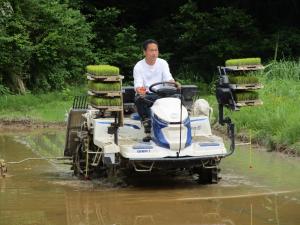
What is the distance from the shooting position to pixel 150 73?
10750mm

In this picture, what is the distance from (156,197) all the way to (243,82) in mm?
2028

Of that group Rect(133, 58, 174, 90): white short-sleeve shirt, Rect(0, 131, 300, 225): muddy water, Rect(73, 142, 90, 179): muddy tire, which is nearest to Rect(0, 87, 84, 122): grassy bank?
Rect(0, 131, 300, 225): muddy water

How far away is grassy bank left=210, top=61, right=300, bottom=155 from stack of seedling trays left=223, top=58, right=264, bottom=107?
9.44 ft

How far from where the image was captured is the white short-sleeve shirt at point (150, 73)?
419 inches

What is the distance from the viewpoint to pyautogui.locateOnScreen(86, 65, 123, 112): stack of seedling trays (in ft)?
31.2

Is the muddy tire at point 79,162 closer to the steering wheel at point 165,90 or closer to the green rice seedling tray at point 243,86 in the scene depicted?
the steering wheel at point 165,90

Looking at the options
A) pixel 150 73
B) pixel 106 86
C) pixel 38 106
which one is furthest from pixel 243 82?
pixel 38 106

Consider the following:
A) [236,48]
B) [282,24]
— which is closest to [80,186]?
[236,48]

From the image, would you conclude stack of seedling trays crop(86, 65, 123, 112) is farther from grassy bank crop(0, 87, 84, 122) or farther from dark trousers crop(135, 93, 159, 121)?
grassy bank crop(0, 87, 84, 122)

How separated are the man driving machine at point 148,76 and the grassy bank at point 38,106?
28.1ft

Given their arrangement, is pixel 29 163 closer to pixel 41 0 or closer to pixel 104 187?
pixel 104 187

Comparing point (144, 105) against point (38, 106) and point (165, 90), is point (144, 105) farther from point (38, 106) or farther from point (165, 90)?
point (38, 106)

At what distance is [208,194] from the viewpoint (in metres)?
9.48

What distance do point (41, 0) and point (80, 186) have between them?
15726 millimetres
